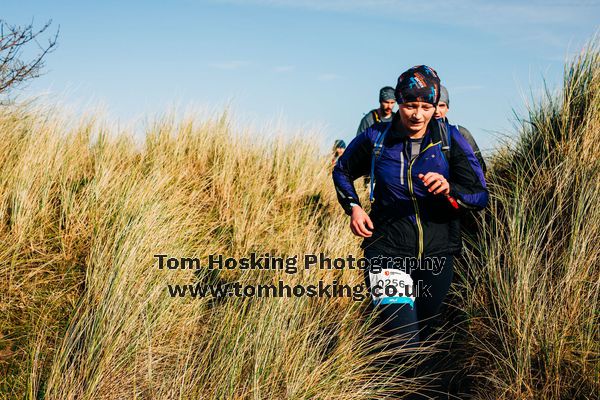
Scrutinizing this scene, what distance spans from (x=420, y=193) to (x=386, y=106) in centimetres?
557

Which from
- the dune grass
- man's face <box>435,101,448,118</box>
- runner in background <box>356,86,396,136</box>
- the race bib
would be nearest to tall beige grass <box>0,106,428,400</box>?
the dune grass

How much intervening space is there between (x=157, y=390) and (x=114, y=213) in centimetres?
217

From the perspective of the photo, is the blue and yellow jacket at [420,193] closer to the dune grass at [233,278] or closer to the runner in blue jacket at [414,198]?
the runner in blue jacket at [414,198]

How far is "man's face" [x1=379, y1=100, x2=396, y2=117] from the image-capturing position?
884 cm

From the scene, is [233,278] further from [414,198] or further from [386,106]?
[386,106]

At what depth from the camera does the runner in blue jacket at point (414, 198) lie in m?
3.42

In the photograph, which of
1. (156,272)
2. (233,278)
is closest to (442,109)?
(233,278)

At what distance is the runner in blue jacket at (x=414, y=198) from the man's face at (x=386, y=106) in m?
5.32

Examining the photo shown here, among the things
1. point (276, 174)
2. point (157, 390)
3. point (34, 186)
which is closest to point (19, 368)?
point (157, 390)

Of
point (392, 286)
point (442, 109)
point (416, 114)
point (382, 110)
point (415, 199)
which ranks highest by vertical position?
point (382, 110)

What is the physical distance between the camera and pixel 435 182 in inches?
128

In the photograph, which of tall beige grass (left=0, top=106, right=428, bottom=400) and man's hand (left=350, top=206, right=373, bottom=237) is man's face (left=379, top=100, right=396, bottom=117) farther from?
man's hand (left=350, top=206, right=373, bottom=237)

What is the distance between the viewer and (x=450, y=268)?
3668 mm

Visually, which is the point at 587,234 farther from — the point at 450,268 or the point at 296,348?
the point at 296,348
